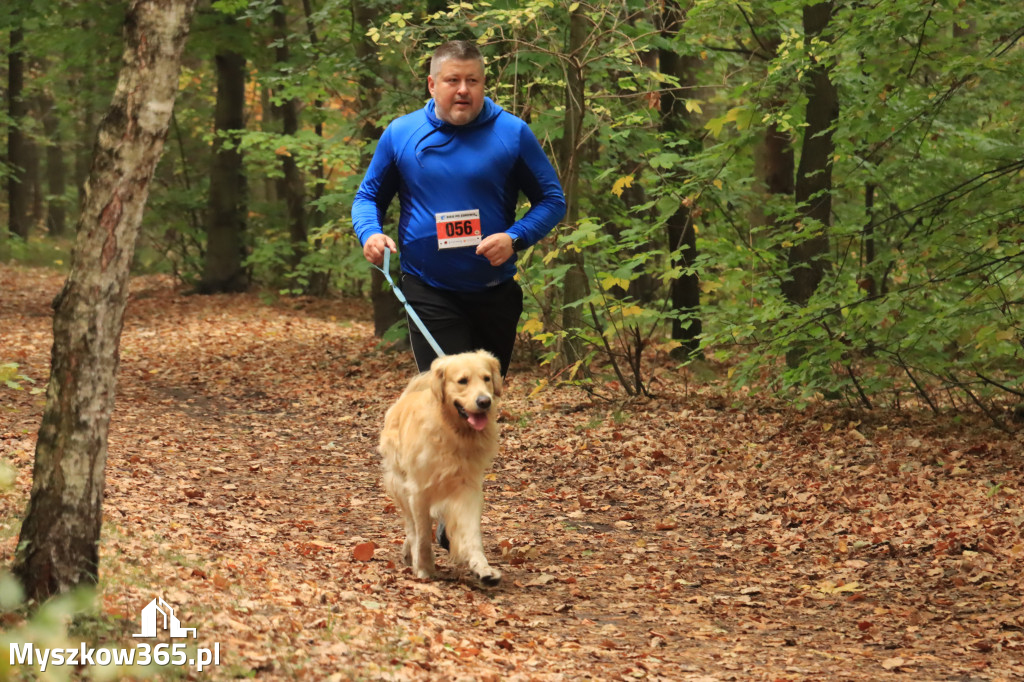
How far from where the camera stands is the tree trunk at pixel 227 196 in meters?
20.4

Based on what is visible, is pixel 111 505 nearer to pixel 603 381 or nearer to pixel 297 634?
pixel 297 634

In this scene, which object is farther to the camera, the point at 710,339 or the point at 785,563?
the point at 710,339

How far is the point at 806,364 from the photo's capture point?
861 cm

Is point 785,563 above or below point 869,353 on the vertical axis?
below

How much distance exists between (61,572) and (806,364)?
21.9 ft

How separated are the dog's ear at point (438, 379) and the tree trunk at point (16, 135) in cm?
1781

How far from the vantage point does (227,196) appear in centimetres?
2095

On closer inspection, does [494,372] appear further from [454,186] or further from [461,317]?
[454,186]

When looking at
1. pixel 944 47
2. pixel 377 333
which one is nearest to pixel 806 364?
pixel 944 47

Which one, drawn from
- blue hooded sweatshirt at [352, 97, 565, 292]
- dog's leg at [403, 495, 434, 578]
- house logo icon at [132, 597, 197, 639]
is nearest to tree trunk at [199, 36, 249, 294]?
blue hooded sweatshirt at [352, 97, 565, 292]

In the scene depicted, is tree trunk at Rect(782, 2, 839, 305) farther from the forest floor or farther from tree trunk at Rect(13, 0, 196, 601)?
tree trunk at Rect(13, 0, 196, 601)

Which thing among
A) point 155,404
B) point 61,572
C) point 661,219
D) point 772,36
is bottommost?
point 155,404

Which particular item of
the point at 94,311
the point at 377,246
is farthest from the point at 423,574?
the point at 94,311

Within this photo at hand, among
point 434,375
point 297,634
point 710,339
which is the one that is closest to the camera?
point 297,634
